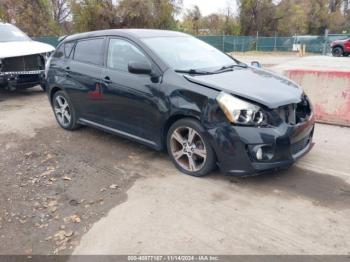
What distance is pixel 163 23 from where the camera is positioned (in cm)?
3434

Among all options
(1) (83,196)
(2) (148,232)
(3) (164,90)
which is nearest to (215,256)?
(2) (148,232)

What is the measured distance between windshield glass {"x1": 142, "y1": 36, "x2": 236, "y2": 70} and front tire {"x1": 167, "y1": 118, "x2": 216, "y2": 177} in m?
0.80

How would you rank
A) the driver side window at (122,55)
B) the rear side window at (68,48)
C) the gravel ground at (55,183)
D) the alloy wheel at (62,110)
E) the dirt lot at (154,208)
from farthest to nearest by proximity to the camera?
the alloy wheel at (62,110) < the rear side window at (68,48) < the driver side window at (122,55) < the gravel ground at (55,183) < the dirt lot at (154,208)

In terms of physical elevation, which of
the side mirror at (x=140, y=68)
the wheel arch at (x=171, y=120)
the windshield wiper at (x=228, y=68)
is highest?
the side mirror at (x=140, y=68)

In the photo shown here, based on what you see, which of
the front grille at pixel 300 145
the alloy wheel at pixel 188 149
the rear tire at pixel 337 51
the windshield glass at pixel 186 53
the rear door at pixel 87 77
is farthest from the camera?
the rear tire at pixel 337 51

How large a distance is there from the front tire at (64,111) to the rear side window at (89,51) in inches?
29.5

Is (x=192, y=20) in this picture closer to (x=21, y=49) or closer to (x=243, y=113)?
(x=21, y=49)

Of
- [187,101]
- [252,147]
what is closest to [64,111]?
[187,101]

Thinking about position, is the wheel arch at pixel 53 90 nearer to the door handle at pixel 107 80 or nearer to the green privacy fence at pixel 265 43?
the door handle at pixel 107 80

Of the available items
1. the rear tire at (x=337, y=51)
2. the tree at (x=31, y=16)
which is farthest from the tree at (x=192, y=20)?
the rear tire at (x=337, y=51)

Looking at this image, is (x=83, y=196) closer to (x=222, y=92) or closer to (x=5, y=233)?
(x=5, y=233)

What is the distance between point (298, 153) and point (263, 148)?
59 cm

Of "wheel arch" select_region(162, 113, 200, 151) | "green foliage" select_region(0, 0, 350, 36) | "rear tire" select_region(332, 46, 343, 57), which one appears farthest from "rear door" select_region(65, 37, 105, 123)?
"green foliage" select_region(0, 0, 350, 36)

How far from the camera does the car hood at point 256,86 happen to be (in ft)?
12.8
